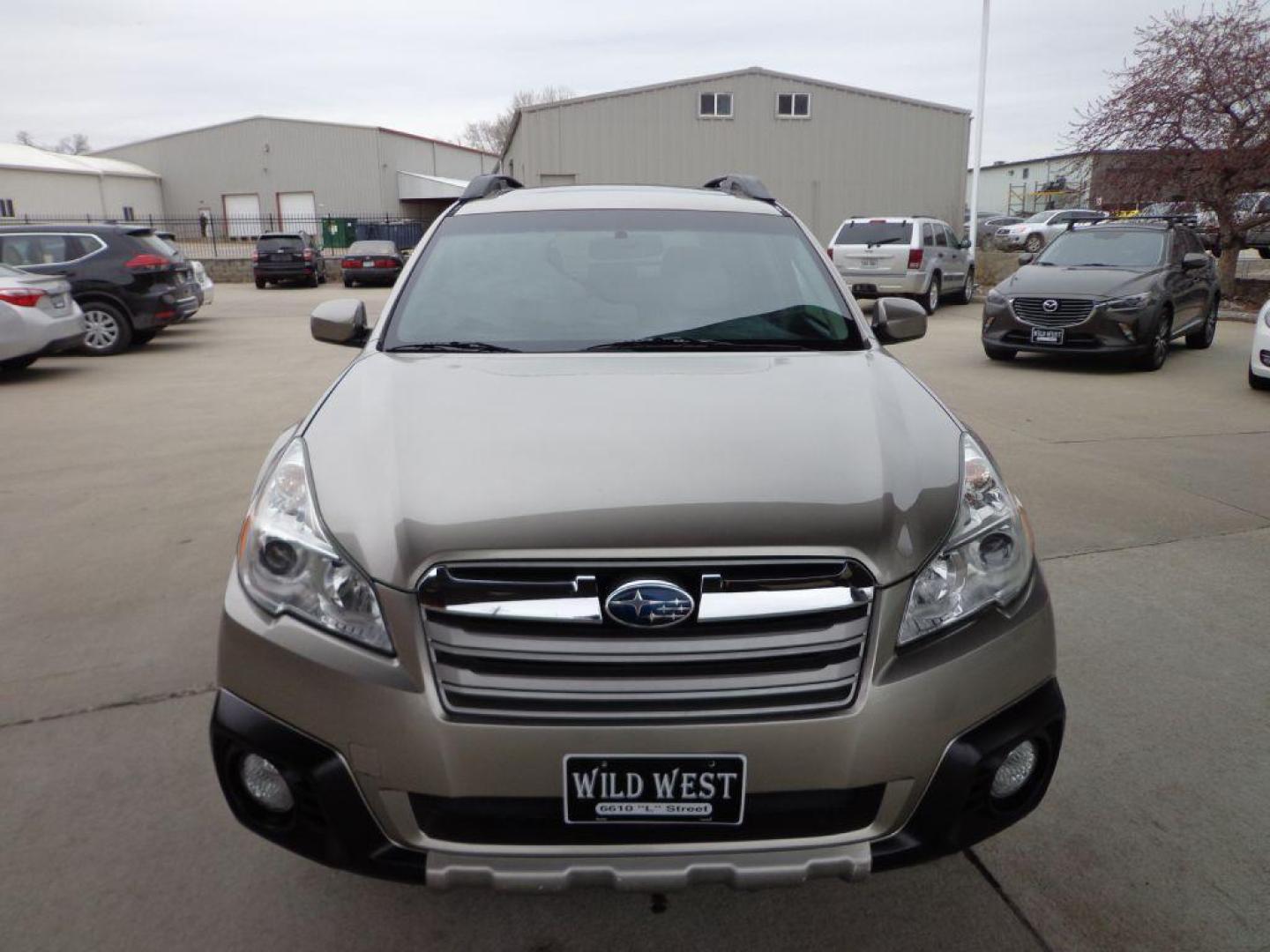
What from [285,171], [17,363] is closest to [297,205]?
[285,171]

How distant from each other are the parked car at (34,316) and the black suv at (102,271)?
1537 mm

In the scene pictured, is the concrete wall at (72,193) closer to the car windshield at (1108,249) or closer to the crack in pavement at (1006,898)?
the car windshield at (1108,249)

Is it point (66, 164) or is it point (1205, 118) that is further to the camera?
point (66, 164)

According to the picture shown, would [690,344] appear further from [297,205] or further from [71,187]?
[71,187]

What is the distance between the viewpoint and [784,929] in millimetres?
2211

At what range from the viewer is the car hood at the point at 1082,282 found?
10172 millimetres

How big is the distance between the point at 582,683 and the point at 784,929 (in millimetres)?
878

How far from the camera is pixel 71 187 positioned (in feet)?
148

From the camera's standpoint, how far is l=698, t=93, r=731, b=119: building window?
30.6 m

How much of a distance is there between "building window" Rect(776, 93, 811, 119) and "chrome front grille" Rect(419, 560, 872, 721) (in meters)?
31.5

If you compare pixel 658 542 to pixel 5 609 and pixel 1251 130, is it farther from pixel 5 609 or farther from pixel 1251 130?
pixel 1251 130

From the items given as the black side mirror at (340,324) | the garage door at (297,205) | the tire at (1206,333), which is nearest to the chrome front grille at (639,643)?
the black side mirror at (340,324)

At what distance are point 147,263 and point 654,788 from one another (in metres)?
13.0

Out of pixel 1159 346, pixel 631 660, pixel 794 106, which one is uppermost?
pixel 794 106
